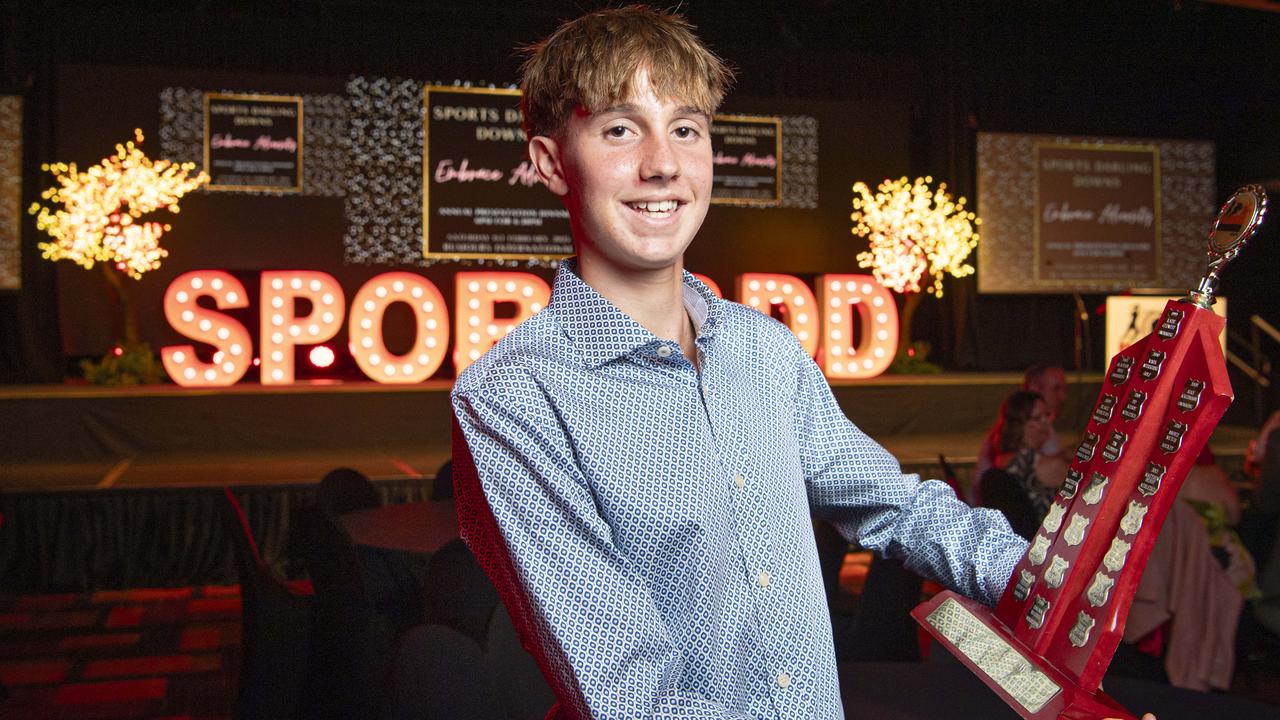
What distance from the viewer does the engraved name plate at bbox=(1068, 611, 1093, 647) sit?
3.06 ft

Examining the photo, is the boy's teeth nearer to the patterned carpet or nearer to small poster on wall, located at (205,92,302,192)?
the patterned carpet

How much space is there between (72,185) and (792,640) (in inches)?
271

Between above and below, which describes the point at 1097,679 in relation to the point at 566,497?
below

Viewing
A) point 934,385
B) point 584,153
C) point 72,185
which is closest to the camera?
point 584,153

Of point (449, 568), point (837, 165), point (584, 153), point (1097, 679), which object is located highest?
point (837, 165)

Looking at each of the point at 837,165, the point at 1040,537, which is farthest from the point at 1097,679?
the point at 837,165

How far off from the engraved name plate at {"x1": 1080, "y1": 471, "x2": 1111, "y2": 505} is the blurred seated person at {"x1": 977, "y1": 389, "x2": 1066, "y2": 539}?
7.14ft

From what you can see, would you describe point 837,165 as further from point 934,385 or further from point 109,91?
point 109,91

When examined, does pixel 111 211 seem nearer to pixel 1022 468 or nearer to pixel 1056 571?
pixel 1022 468

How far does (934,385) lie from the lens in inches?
281

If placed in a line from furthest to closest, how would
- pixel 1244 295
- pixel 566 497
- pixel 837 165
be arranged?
pixel 1244 295, pixel 837 165, pixel 566 497

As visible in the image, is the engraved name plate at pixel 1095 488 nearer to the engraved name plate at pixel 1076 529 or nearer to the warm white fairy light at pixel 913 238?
the engraved name plate at pixel 1076 529

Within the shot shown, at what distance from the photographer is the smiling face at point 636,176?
3.30 feet

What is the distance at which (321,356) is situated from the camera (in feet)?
24.0
